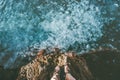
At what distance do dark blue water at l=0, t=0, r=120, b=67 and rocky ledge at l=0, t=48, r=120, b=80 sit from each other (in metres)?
0.31

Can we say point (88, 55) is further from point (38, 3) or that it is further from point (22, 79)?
point (38, 3)

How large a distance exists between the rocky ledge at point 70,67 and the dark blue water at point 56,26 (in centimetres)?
31

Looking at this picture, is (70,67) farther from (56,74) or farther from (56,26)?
(56,26)

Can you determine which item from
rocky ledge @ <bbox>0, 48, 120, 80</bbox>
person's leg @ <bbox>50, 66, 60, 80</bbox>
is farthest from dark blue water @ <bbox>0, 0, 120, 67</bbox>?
person's leg @ <bbox>50, 66, 60, 80</bbox>

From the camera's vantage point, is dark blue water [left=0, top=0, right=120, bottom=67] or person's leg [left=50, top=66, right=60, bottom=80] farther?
dark blue water [left=0, top=0, right=120, bottom=67]

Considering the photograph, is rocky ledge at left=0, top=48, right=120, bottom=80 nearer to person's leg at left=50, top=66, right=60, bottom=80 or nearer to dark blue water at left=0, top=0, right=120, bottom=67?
person's leg at left=50, top=66, right=60, bottom=80

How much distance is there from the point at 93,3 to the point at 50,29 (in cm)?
147

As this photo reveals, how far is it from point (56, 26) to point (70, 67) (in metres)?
1.85

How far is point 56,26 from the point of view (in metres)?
6.18

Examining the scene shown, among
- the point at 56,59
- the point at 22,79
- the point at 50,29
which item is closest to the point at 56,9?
the point at 50,29

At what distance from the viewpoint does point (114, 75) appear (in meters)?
4.99

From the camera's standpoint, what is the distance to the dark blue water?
5.75 meters

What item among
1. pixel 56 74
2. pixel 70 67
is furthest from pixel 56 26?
pixel 56 74

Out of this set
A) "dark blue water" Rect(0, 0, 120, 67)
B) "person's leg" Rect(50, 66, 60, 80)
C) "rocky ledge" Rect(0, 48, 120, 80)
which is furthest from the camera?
"dark blue water" Rect(0, 0, 120, 67)
